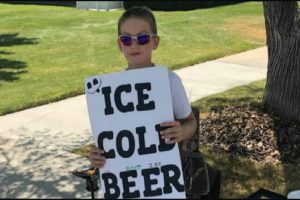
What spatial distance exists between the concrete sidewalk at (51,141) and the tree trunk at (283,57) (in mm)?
1934

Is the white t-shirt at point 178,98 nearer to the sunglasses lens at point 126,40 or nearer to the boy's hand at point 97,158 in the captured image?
the sunglasses lens at point 126,40

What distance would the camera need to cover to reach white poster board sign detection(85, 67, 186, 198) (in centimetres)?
285

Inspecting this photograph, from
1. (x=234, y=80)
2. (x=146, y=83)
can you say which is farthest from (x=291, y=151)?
(x=234, y=80)

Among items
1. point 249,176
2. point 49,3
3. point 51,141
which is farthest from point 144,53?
point 49,3

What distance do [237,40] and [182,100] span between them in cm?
976

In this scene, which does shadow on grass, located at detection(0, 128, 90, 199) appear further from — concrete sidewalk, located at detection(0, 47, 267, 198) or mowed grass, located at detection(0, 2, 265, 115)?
mowed grass, located at detection(0, 2, 265, 115)

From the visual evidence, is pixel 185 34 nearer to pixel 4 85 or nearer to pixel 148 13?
pixel 4 85

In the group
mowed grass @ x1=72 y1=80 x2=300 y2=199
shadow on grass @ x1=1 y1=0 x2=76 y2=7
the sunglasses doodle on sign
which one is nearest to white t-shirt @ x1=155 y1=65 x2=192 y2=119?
the sunglasses doodle on sign

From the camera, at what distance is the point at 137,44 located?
2.89m

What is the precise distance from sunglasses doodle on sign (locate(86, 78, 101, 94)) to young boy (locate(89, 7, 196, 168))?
0.24 meters

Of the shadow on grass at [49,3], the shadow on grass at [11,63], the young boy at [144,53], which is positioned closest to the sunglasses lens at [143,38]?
the young boy at [144,53]

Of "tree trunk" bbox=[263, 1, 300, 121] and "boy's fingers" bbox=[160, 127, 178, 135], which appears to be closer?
"boy's fingers" bbox=[160, 127, 178, 135]

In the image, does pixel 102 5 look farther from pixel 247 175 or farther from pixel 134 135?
pixel 134 135

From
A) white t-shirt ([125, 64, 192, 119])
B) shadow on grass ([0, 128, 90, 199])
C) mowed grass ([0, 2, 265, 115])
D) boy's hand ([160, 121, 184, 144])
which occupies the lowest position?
shadow on grass ([0, 128, 90, 199])
